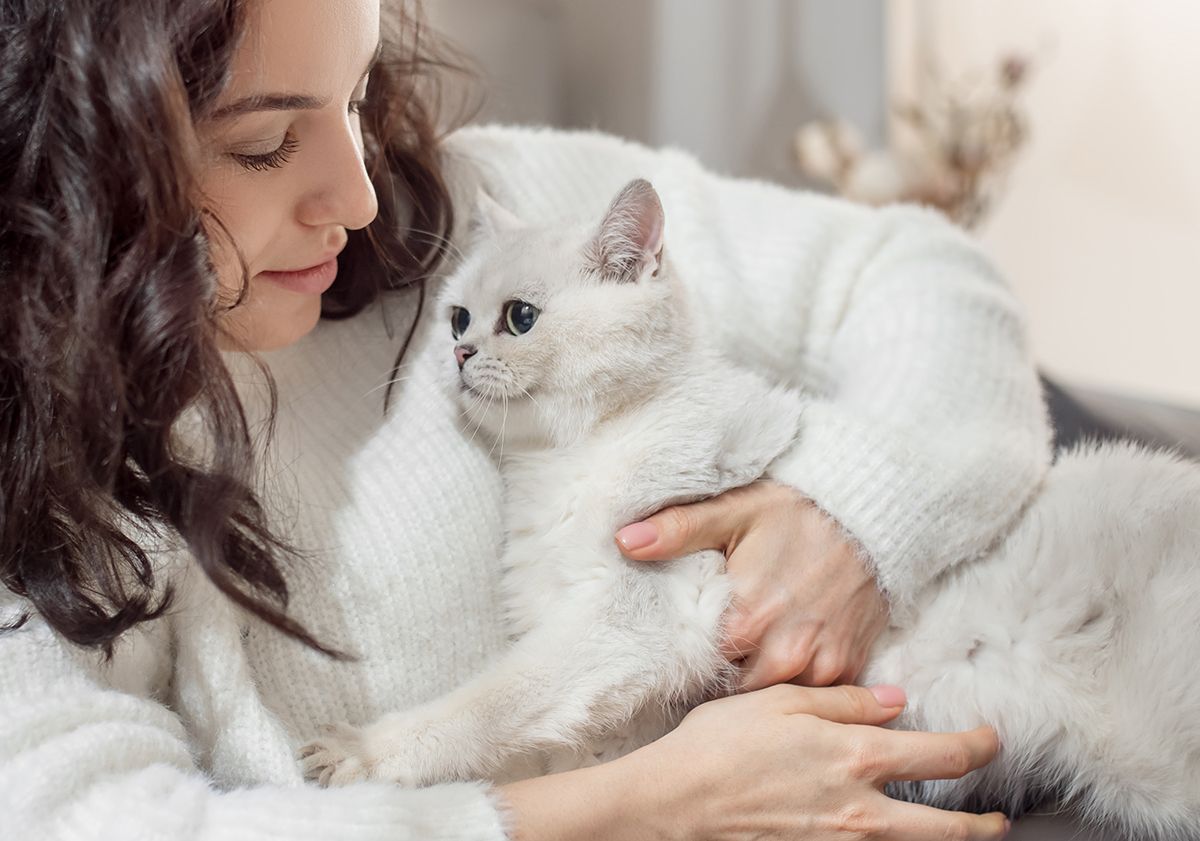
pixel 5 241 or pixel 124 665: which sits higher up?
pixel 5 241

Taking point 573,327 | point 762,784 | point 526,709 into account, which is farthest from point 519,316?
point 762,784

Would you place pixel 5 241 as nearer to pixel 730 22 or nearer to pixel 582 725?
pixel 582 725

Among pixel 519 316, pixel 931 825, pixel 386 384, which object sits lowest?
pixel 931 825

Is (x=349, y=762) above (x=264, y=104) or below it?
below

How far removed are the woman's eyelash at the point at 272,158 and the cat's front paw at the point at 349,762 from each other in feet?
1.65

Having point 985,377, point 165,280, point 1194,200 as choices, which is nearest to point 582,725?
point 165,280

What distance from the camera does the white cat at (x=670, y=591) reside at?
96cm

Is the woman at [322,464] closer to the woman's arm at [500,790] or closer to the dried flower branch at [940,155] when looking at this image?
the woman's arm at [500,790]

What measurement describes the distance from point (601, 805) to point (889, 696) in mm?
320

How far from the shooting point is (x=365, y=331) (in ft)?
4.15

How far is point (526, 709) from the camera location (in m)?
0.95

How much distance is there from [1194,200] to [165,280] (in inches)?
109

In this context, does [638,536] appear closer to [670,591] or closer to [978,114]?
[670,591]

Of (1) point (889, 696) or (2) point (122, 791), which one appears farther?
(1) point (889, 696)
